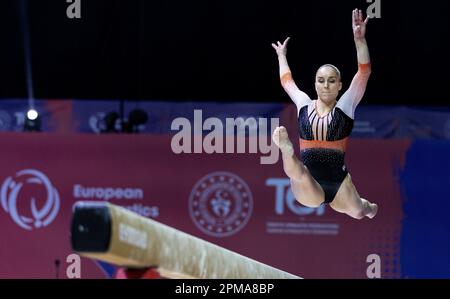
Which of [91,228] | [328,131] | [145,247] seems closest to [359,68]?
[328,131]

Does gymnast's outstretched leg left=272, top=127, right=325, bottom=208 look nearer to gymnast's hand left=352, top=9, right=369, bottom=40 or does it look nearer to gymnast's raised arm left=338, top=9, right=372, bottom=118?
gymnast's raised arm left=338, top=9, right=372, bottom=118

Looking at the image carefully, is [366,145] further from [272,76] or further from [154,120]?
[154,120]

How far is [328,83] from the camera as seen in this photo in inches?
206

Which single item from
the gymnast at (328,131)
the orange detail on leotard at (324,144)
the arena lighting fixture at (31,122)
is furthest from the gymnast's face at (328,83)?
the arena lighting fixture at (31,122)

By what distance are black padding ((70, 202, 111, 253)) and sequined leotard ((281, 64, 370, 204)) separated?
5.32ft

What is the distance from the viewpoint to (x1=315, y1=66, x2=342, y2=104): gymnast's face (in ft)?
17.0

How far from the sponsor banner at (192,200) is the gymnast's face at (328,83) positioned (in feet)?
9.93

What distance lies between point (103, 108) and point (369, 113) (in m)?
2.46

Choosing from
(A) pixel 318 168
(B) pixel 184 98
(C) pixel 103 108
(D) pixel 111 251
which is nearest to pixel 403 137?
(B) pixel 184 98

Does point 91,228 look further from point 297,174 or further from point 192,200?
point 192,200

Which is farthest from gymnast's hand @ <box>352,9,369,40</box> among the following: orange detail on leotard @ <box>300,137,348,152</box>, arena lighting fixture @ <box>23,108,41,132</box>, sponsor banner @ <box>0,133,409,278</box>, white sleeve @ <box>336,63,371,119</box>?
arena lighting fixture @ <box>23,108,41,132</box>

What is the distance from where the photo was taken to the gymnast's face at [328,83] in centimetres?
519

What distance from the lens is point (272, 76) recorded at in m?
8.96

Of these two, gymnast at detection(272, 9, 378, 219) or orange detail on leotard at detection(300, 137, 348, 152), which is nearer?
gymnast at detection(272, 9, 378, 219)
